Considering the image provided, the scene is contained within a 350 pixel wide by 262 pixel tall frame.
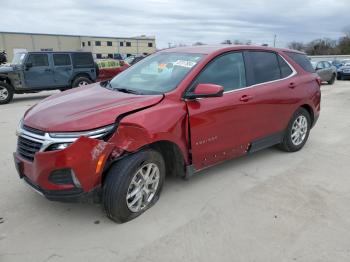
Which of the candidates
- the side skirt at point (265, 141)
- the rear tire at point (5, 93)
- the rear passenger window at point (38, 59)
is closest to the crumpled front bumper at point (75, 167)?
the side skirt at point (265, 141)

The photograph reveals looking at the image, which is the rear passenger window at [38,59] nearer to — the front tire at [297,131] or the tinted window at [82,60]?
the tinted window at [82,60]

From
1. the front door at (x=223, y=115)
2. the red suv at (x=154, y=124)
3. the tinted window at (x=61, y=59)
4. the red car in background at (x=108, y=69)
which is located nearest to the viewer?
the red suv at (x=154, y=124)

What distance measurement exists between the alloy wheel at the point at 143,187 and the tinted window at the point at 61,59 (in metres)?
10.7

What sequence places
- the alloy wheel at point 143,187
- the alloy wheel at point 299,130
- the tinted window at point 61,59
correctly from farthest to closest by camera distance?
the tinted window at point 61,59 → the alloy wheel at point 299,130 → the alloy wheel at point 143,187

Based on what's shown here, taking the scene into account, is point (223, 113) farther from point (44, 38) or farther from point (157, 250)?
point (44, 38)

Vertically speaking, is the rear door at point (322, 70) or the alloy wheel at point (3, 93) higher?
the alloy wheel at point (3, 93)

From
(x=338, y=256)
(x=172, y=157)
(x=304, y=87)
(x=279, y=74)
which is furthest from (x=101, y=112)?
(x=304, y=87)

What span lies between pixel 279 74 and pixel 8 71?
1018cm

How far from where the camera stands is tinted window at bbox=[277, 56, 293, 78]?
5277 mm

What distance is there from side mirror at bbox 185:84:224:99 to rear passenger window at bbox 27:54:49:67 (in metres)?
10.4

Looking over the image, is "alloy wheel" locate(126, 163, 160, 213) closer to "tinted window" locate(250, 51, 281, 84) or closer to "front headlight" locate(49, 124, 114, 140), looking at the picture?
"front headlight" locate(49, 124, 114, 140)

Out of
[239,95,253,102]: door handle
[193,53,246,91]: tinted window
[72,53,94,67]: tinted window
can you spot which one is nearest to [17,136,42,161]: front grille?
[193,53,246,91]: tinted window

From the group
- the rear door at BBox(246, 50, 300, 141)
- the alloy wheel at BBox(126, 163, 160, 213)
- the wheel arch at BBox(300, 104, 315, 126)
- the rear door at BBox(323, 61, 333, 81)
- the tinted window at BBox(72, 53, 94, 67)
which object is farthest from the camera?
the rear door at BBox(323, 61, 333, 81)

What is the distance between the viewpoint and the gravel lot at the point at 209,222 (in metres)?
3.02
